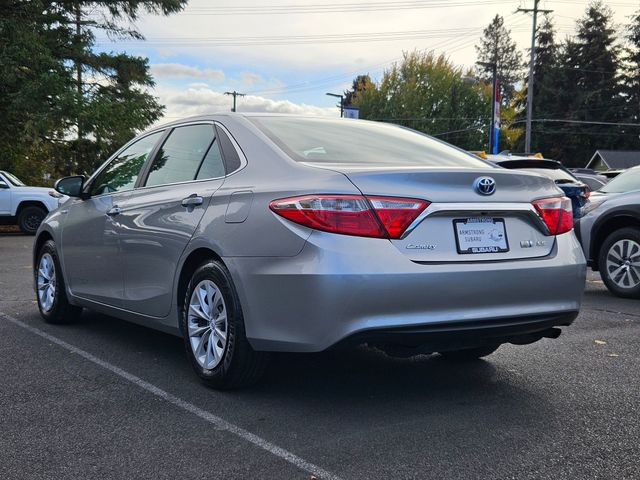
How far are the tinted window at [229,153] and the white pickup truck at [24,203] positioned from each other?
619 inches

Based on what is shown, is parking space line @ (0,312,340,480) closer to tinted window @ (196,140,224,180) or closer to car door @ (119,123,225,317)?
car door @ (119,123,225,317)

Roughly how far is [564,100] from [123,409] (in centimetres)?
6747

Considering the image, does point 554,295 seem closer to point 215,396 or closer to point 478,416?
point 478,416

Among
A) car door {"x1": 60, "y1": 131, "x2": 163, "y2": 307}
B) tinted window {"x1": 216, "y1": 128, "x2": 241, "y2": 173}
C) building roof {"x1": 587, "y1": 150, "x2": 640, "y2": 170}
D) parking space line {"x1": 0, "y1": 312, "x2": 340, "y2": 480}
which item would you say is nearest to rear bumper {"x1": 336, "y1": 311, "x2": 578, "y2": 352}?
parking space line {"x1": 0, "y1": 312, "x2": 340, "y2": 480}

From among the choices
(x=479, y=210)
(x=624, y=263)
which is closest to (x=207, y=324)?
(x=479, y=210)

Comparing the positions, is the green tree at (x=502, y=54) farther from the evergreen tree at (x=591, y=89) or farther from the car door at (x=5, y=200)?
the car door at (x=5, y=200)

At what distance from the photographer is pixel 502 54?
291ft

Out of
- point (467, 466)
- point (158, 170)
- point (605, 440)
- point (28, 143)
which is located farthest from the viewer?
point (28, 143)

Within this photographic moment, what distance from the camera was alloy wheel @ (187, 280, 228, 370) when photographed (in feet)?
13.3

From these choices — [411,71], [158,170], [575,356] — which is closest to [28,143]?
[158,170]

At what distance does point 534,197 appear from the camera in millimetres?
3943

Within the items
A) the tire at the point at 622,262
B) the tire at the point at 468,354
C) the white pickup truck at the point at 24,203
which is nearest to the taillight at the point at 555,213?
the tire at the point at 468,354

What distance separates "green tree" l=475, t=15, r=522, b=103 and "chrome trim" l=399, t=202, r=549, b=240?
8876cm

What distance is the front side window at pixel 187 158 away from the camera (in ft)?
14.8
